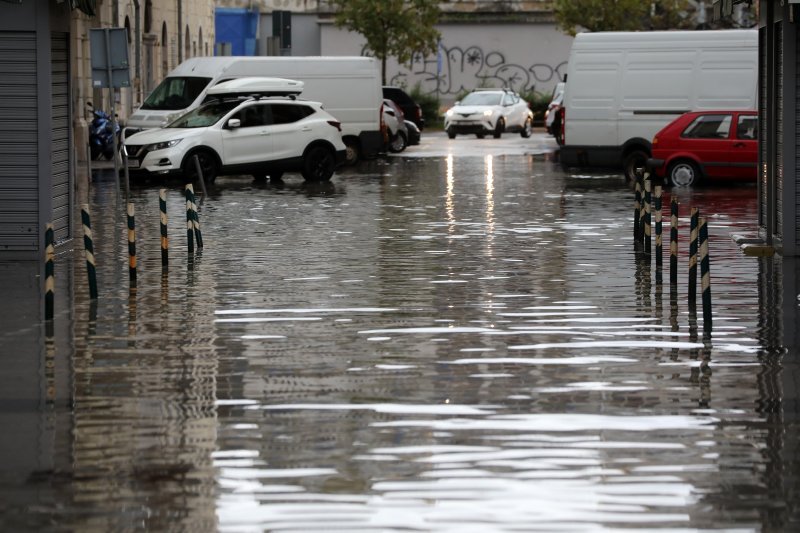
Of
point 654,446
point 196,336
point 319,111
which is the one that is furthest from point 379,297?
point 319,111

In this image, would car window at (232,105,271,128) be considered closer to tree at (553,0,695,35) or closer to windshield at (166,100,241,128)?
windshield at (166,100,241,128)

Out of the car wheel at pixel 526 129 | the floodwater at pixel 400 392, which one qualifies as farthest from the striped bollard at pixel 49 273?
the car wheel at pixel 526 129

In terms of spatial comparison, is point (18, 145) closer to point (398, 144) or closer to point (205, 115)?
point (205, 115)

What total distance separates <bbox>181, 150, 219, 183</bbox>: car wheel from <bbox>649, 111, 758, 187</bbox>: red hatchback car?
7734 millimetres

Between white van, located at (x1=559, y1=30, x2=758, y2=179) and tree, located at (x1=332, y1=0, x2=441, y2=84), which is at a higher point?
tree, located at (x1=332, y1=0, x2=441, y2=84)

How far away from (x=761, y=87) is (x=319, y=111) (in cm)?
1410

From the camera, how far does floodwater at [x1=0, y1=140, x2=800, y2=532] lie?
728 cm

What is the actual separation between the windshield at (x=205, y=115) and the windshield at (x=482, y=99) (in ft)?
74.2

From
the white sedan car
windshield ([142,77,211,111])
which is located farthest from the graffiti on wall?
windshield ([142,77,211,111])

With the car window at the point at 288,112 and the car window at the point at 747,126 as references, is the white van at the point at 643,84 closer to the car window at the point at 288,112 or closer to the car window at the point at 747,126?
the car window at the point at 747,126

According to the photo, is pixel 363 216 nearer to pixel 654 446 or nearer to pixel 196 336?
pixel 196 336

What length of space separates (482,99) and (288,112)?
73.5ft

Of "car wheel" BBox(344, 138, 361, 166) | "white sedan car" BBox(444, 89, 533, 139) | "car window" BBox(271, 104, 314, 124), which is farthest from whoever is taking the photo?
"white sedan car" BBox(444, 89, 533, 139)

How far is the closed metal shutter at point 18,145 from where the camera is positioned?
17.5 metres
